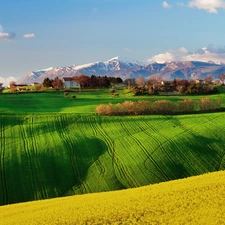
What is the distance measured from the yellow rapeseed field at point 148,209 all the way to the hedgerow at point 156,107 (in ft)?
170

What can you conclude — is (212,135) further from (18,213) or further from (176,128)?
(18,213)

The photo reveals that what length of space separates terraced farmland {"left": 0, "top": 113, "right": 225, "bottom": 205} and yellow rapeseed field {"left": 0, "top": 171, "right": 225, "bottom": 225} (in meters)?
20.7

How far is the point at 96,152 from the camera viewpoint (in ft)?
208

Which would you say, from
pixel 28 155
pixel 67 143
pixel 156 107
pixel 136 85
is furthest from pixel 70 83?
pixel 28 155

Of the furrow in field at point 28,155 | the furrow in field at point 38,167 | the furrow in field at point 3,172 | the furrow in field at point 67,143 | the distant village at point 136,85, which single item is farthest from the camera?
the distant village at point 136,85

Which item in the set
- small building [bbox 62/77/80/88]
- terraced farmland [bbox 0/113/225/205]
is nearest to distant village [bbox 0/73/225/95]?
small building [bbox 62/77/80/88]

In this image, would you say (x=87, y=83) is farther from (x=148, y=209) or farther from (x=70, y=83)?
(x=148, y=209)

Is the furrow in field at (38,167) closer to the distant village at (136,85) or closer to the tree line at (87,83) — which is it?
the distant village at (136,85)

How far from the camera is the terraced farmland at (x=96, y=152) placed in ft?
177

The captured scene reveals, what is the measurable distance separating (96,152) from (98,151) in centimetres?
53

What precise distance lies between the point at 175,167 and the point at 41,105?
60.0 metres

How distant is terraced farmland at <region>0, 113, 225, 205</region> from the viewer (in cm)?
5406

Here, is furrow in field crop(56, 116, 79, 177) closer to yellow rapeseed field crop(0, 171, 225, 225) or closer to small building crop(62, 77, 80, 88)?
yellow rapeseed field crop(0, 171, 225, 225)

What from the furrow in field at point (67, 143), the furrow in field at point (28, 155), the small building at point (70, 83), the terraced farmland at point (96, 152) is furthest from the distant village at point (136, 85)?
the furrow in field at point (28, 155)
